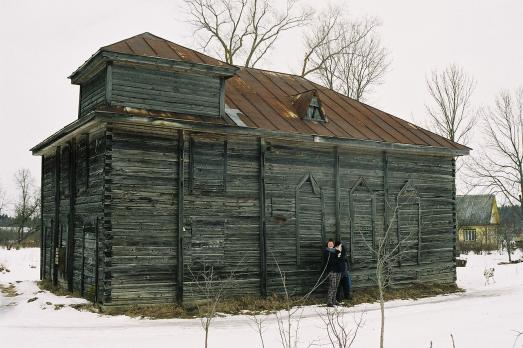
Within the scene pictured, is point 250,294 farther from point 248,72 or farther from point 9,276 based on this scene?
point 9,276

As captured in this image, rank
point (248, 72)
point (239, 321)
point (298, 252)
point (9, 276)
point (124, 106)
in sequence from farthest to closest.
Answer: point (9, 276) → point (248, 72) → point (298, 252) → point (124, 106) → point (239, 321)

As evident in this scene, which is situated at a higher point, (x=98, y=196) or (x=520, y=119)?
(x=520, y=119)

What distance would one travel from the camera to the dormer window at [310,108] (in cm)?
1795

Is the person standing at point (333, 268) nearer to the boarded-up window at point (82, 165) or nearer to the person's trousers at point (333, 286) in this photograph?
the person's trousers at point (333, 286)

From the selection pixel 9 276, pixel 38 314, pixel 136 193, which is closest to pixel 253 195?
pixel 136 193

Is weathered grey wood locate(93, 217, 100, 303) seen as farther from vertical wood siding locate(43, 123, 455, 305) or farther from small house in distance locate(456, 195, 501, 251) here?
small house in distance locate(456, 195, 501, 251)

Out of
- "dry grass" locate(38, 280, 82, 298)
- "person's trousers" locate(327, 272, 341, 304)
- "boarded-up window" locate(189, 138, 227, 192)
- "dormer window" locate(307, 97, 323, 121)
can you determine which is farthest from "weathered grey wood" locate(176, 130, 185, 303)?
"dormer window" locate(307, 97, 323, 121)

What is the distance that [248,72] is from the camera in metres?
20.6

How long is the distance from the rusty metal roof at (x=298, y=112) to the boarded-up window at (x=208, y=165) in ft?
3.98

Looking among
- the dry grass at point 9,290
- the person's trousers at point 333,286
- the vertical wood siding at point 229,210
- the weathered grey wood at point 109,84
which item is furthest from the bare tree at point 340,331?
the dry grass at point 9,290

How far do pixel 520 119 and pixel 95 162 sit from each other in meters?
33.0

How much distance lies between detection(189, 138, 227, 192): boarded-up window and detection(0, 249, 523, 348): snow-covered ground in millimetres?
3524

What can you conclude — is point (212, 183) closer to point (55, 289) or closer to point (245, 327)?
point (245, 327)

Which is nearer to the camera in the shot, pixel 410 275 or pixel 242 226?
pixel 242 226
